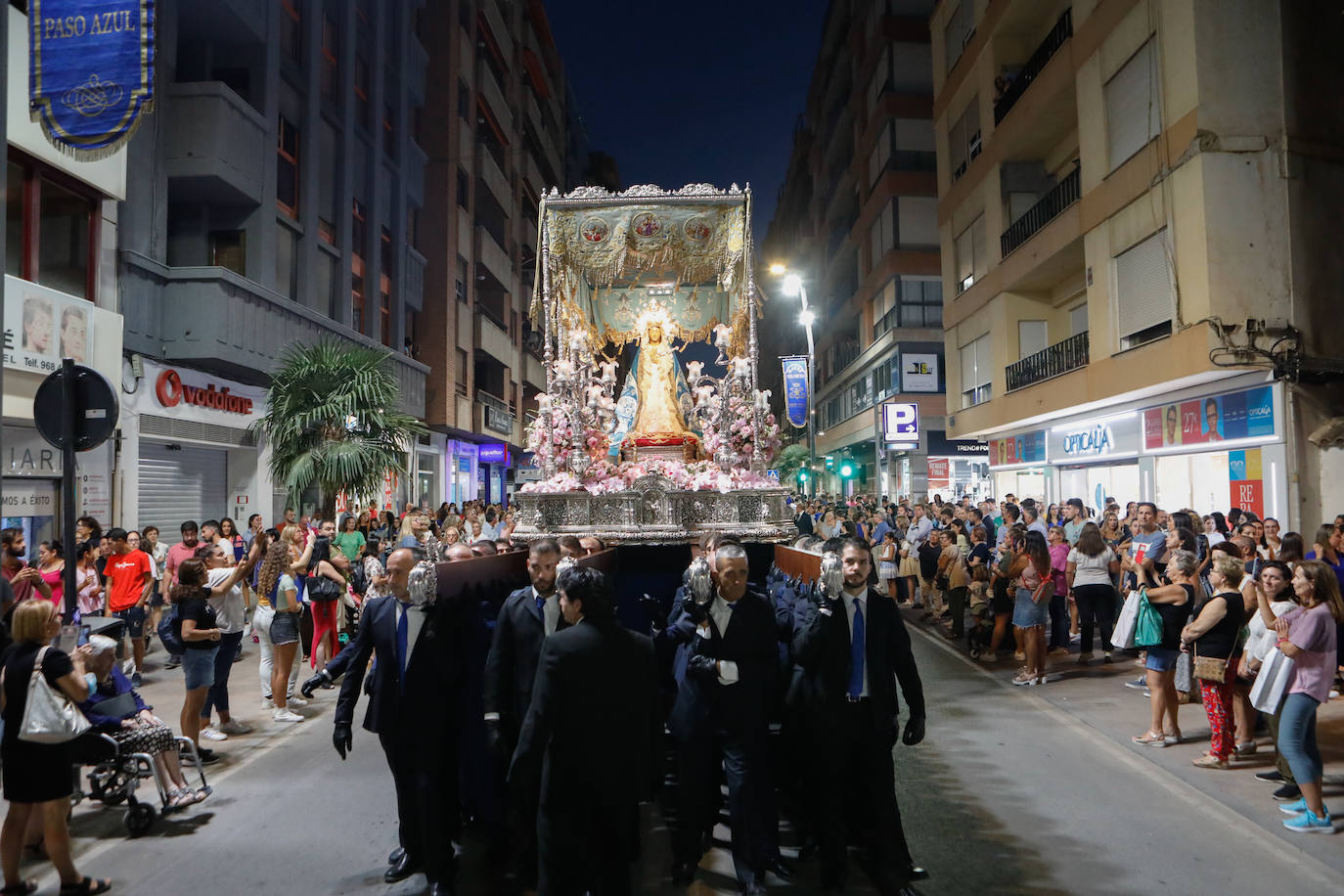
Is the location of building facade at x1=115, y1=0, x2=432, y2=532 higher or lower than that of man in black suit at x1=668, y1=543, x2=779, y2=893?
higher

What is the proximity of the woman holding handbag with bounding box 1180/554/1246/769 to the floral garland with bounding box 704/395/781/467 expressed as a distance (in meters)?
5.38

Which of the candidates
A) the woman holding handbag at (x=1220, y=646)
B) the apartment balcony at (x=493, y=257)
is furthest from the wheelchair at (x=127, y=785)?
the apartment balcony at (x=493, y=257)

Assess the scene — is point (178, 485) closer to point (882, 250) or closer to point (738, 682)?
point (738, 682)

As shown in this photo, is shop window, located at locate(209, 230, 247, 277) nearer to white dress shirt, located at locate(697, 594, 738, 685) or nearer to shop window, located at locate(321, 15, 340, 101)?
shop window, located at locate(321, 15, 340, 101)

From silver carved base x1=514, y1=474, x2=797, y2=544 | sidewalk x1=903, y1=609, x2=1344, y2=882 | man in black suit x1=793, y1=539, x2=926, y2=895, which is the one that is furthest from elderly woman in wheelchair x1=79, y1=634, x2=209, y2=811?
sidewalk x1=903, y1=609, x2=1344, y2=882

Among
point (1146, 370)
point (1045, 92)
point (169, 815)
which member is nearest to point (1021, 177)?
point (1045, 92)

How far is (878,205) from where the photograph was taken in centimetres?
3412

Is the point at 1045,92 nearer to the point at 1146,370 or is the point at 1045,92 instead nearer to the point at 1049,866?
the point at 1146,370

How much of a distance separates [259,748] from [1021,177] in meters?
21.1

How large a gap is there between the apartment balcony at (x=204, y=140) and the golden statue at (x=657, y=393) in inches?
347

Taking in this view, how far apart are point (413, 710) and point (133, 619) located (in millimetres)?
7395

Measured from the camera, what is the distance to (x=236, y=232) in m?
16.8

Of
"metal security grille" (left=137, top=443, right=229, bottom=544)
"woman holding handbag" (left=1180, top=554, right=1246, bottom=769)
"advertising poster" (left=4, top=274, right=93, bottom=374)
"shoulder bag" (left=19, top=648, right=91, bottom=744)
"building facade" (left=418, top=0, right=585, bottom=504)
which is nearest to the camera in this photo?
"shoulder bag" (left=19, top=648, right=91, bottom=744)

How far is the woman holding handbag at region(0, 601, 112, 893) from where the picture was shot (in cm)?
455
